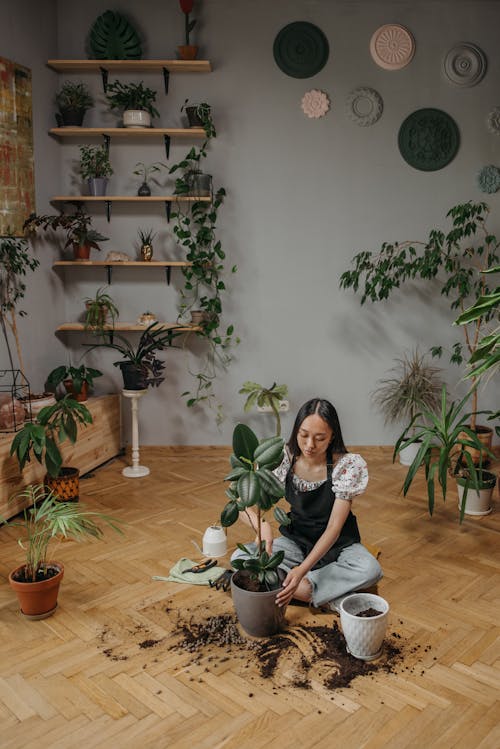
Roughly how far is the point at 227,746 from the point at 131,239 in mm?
3541

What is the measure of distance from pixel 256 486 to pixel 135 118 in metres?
3.12

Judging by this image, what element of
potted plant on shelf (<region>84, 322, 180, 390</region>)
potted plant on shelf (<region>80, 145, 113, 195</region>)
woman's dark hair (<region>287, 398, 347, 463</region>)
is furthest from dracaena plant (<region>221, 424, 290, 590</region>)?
potted plant on shelf (<region>80, 145, 113, 195</region>)

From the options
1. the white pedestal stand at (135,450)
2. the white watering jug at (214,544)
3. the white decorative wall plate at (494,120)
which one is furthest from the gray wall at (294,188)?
the white watering jug at (214,544)

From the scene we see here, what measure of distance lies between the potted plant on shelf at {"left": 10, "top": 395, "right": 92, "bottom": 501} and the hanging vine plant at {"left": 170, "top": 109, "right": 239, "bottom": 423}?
117cm

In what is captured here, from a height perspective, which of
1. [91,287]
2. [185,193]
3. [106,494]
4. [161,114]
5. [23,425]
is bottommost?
[106,494]

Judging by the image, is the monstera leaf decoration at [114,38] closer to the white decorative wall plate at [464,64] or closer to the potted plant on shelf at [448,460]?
the white decorative wall plate at [464,64]

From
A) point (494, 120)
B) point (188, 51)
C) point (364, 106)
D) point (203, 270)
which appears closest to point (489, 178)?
point (494, 120)

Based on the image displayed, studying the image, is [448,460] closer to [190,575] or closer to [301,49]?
[190,575]

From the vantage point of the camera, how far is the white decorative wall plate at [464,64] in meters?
4.57

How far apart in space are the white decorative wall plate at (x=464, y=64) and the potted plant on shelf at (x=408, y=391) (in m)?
1.86

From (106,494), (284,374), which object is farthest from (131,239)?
(106,494)

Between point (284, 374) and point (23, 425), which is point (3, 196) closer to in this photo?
point (23, 425)

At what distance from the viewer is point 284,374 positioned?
4875mm

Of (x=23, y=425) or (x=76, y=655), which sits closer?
(x=76, y=655)
